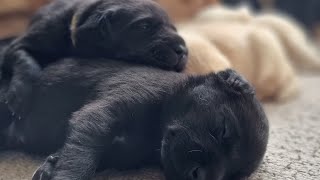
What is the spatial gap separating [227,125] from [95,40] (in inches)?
24.5

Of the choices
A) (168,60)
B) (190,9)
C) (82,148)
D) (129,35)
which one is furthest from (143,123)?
(190,9)

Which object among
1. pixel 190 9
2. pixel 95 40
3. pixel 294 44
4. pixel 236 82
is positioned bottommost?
pixel 190 9

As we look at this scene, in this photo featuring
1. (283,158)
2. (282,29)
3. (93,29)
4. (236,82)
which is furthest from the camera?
(282,29)

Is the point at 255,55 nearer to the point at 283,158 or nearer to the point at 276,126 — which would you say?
the point at 276,126

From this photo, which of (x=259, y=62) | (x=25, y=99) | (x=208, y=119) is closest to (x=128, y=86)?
(x=208, y=119)

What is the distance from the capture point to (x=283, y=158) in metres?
1.64

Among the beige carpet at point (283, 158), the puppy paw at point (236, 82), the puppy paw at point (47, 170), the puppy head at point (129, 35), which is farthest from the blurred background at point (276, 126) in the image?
the puppy head at point (129, 35)

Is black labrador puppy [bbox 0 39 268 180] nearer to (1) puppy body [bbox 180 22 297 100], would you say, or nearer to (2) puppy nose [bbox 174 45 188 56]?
(2) puppy nose [bbox 174 45 188 56]

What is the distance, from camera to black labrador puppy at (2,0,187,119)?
1.71 metres

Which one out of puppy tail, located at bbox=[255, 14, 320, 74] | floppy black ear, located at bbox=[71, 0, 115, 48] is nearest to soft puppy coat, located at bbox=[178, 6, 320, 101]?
puppy tail, located at bbox=[255, 14, 320, 74]

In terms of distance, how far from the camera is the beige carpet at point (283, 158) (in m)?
1.51

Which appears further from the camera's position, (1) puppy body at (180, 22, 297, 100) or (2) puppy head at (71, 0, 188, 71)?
(1) puppy body at (180, 22, 297, 100)

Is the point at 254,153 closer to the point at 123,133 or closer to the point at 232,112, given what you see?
the point at 232,112

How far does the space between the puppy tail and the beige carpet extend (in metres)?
0.76
